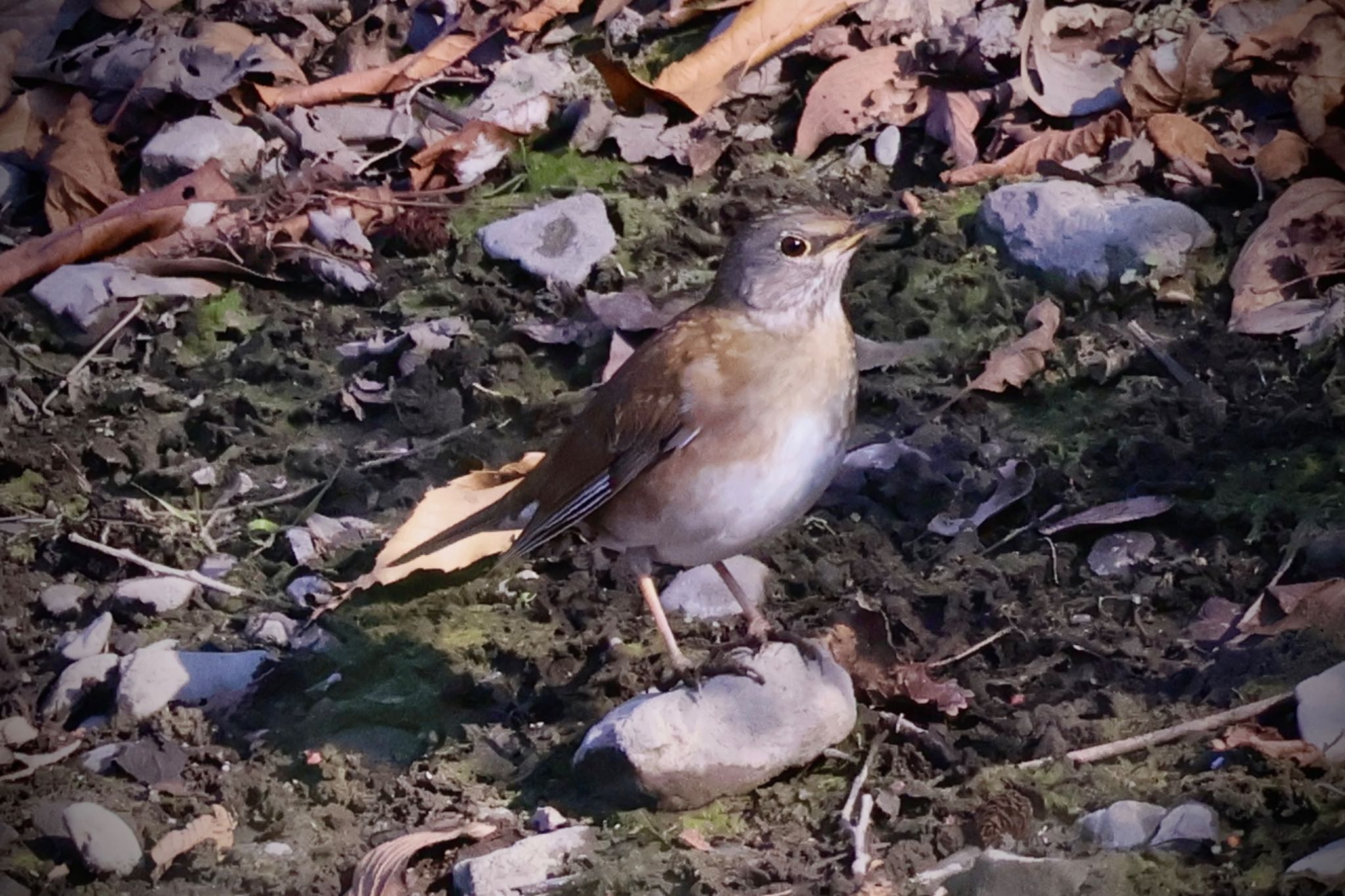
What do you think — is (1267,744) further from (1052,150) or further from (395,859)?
(1052,150)

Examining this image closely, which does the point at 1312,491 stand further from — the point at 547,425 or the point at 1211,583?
the point at 547,425

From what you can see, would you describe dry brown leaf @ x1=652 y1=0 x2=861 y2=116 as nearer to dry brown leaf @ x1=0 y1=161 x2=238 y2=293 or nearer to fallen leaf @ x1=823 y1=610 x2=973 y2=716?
dry brown leaf @ x1=0 y1=161 x2=238 y2=293

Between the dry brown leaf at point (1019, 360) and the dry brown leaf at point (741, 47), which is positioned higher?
the dry brown leaf at point (741, 47)

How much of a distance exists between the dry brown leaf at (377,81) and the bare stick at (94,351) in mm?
1388

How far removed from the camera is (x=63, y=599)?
555cm

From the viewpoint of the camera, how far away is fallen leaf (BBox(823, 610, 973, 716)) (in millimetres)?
4539

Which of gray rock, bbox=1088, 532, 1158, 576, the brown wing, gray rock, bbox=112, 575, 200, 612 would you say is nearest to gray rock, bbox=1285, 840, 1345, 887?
gray rock, bbox=1088, 532, 1158, 576

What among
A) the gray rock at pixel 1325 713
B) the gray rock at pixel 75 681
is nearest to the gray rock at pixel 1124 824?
the gray rock at pixel 1325 713

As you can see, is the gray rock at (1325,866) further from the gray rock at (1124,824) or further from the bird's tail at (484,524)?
the bird's tail at (484,524)

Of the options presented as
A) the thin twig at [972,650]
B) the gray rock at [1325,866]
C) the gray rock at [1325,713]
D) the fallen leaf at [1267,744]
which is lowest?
the thin twig at [972,650]

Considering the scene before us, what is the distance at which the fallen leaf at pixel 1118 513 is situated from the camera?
5117 millimetres

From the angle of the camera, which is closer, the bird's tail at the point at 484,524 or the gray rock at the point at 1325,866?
the gray rock at the point at 1325,866

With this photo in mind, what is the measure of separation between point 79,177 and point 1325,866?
6096 millimetres

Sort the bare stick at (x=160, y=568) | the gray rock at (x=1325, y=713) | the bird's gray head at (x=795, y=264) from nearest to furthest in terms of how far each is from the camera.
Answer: the gray rock at (x=1325, y=713), the bird's gray head at (x=795, y=264), the bare stick at (x=160, y=568)
